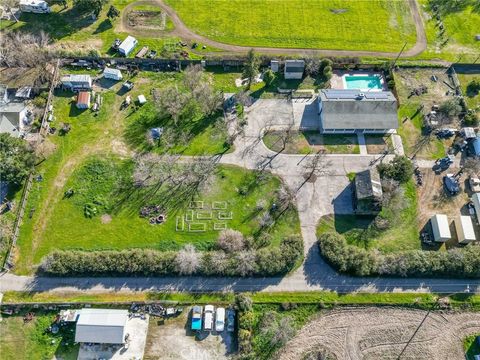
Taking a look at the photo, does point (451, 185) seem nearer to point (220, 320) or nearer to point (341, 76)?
point (341, 76)

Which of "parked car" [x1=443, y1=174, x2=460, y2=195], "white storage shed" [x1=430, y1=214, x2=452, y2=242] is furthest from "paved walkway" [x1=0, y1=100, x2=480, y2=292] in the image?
"parked car" [x1=443, y1=174, x2=460, y2=195]

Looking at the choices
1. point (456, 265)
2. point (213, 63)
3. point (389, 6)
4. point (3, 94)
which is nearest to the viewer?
point (456, 265)

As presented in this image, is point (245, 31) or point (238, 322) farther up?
point (245, 31)

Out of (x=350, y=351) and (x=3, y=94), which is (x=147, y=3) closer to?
(x=3, y=94)

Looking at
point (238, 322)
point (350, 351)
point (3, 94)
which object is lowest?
point (350, 351)

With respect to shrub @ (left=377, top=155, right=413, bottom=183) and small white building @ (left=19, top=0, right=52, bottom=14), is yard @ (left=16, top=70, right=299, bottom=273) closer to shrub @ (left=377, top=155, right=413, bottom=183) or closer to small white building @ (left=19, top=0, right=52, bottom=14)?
shrub @ (left=377, top=155, right=413, bottom=183)

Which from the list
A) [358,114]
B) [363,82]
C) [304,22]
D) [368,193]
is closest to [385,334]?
[368,193]

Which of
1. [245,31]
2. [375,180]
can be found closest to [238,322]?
[375,180]
